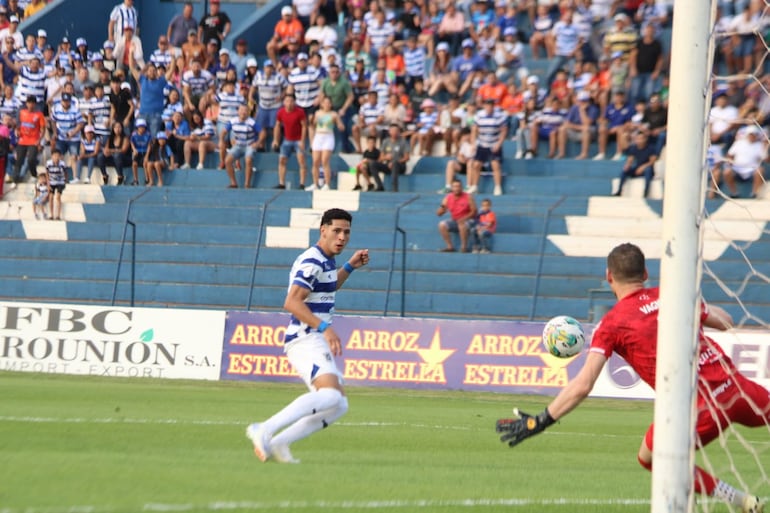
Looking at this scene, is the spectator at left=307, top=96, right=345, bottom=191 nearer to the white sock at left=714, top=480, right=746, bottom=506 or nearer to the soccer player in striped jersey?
the soccer player in striped jersey

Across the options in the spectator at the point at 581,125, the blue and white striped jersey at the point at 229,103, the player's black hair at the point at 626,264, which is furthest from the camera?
the blue and white striped jersey at the point at 229,103

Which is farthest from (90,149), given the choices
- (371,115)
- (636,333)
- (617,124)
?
(636,333)

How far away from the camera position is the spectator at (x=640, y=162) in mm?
25255

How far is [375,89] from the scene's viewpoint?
28766 mm

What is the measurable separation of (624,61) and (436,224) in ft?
16.2

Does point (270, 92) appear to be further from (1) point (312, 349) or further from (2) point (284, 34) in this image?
(1) point (312, 349)

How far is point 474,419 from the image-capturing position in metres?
16.0

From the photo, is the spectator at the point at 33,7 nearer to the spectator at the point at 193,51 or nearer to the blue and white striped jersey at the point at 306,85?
the spectator at the point at 193,51

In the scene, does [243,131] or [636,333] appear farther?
[243,131]

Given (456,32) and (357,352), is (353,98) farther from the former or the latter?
(357,352)

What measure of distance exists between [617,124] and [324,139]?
20.1 feet

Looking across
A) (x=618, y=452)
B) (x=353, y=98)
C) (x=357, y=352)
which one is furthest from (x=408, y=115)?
(x=618, y=452)

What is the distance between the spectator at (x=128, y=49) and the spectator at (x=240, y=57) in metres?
2.51

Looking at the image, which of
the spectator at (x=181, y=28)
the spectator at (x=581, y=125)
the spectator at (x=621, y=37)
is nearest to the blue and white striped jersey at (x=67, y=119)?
the spectator at (x=181, y=28)
